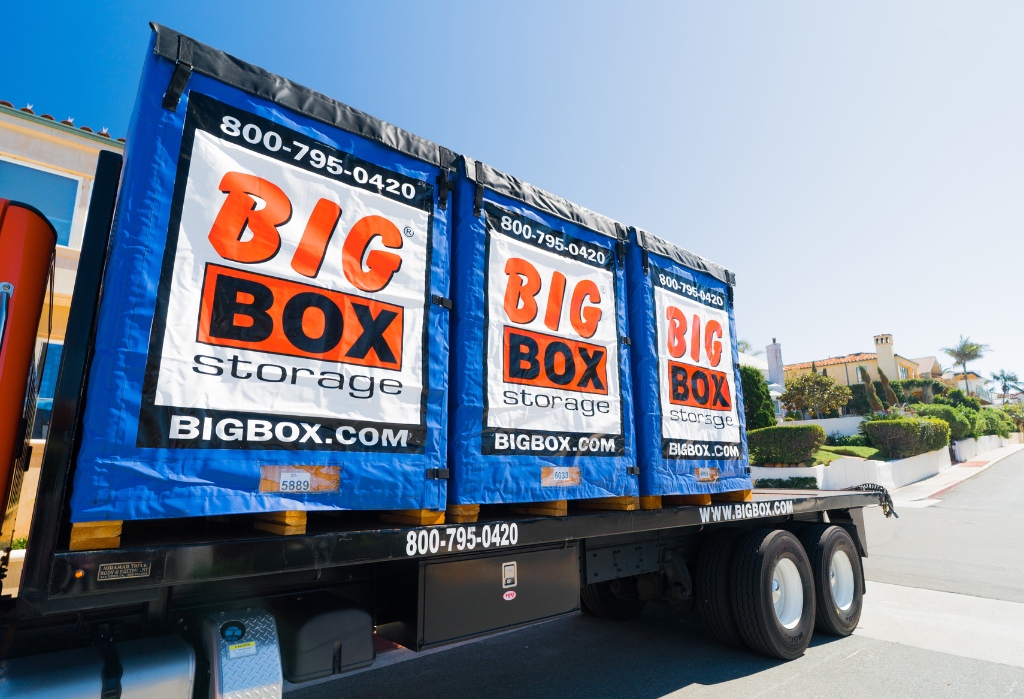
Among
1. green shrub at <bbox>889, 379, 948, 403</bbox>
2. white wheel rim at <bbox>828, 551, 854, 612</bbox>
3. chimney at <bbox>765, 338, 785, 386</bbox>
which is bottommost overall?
white wheel rim at <bbox>828, 551, 854, 612</bbox>

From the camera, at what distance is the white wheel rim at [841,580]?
20.0ft

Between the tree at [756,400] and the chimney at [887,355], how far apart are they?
4207cm

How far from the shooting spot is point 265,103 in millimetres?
2855

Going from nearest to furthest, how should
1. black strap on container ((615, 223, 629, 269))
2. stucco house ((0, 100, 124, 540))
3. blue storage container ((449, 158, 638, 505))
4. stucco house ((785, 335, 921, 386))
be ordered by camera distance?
blue storage container ((449, 158, 638, 505)), black strap on container ((615, 223, 629, 269)), stucco house ((0, 100, 124, 540)), stucco house ((785, 335, 921, 386))

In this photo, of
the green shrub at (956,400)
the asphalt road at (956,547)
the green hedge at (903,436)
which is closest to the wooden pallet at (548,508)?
the asphalt road at (956,547)

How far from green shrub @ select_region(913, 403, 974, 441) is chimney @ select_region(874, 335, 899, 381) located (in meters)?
23.8

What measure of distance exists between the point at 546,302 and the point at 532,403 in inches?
27.0

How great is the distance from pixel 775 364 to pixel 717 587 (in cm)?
5138

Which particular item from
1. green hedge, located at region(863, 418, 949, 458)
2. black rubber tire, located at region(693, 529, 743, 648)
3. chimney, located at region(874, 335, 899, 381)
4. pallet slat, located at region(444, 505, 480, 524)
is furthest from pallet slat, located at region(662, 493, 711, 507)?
chimney, located at region(874, 335, 899, 381)

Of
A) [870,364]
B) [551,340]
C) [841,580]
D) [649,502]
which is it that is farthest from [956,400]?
[551,340]

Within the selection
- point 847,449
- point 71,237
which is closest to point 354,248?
point 71,237

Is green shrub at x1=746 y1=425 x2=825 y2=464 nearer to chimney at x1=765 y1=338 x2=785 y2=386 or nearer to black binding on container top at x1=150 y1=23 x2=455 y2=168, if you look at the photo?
black binding on container top at x1=150 y1=23 x2=455 y2=168

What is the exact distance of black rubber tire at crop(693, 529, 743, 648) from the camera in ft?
17.6

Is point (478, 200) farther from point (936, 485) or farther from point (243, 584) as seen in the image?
point (936, 485)
